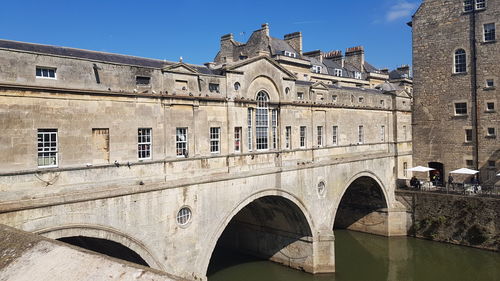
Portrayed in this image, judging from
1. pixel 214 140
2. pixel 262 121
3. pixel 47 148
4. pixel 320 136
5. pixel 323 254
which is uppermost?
pixel 262 121

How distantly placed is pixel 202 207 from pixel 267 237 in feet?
29.9

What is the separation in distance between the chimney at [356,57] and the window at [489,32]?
795 inches

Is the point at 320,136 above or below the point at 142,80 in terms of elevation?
below

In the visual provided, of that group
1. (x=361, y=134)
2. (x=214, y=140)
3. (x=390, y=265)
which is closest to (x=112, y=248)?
(x=214, y=140)

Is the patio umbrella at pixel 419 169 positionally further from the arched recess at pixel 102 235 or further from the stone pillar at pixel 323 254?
the arched recess at pixel 102 235

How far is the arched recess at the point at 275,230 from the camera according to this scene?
67.1ft

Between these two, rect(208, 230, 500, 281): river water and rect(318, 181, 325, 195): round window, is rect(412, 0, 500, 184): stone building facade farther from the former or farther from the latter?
rect(318, 181, 325, 195): round window

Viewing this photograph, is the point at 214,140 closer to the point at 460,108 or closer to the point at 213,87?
the point at 213,87

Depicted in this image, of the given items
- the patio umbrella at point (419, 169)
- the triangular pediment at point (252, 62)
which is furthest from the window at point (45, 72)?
the patio umbrella at point (419, 169)

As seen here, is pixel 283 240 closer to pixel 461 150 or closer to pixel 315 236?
pixel 315 236

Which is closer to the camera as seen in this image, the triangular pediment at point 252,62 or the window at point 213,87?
the window at point 213,87

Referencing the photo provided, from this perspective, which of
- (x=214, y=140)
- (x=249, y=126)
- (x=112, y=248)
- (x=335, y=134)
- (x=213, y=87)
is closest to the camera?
(x=112, y=248)

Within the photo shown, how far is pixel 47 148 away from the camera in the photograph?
10992 millimetres

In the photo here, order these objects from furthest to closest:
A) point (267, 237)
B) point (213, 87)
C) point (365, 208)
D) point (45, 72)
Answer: point (365, 208) < point (267, 237) < point (213, 87) < point (45, 72)
